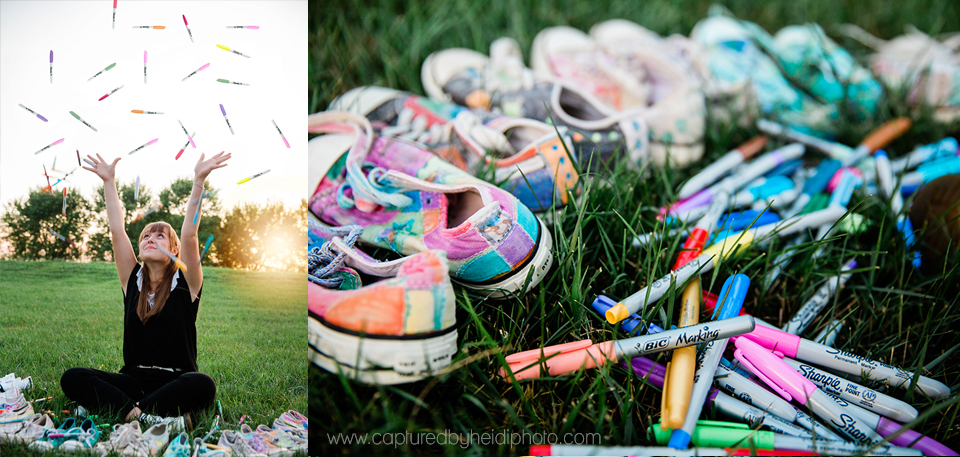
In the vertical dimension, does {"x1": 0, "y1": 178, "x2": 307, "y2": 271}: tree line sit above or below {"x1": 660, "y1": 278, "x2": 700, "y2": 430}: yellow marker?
above

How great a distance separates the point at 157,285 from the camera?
1271mm

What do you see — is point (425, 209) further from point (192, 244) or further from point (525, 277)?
point (192, 244)

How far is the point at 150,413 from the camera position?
118cm

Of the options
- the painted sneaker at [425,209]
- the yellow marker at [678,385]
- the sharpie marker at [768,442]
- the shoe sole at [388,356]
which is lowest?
the sharpie marker at [768,442]

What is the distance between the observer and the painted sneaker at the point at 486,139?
63.2 inches

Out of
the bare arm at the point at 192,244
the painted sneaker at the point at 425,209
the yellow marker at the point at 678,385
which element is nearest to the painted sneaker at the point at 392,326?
the painted sneaker at the point at 425,209

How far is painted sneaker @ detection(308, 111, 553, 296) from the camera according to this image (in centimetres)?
122

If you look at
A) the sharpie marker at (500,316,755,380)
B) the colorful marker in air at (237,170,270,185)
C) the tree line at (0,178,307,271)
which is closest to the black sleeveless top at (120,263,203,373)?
the tree line at (0,178,307,271)

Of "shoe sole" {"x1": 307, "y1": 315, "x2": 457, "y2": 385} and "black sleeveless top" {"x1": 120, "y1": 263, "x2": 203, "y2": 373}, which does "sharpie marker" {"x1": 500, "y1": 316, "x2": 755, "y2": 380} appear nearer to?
"shoe sole" {"x1": 307, "y1": 315, "x2": 457, "y2": 385}

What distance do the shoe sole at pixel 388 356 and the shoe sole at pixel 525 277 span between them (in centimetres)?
23

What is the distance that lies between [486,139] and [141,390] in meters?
1.25

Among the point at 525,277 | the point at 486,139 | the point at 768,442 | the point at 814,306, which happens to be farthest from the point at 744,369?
the point at 486,139

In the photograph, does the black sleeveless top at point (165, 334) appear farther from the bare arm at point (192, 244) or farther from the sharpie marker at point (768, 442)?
the sharpie marker at point (768, 442)

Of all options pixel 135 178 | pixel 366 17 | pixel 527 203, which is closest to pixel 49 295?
pixel 135 178
